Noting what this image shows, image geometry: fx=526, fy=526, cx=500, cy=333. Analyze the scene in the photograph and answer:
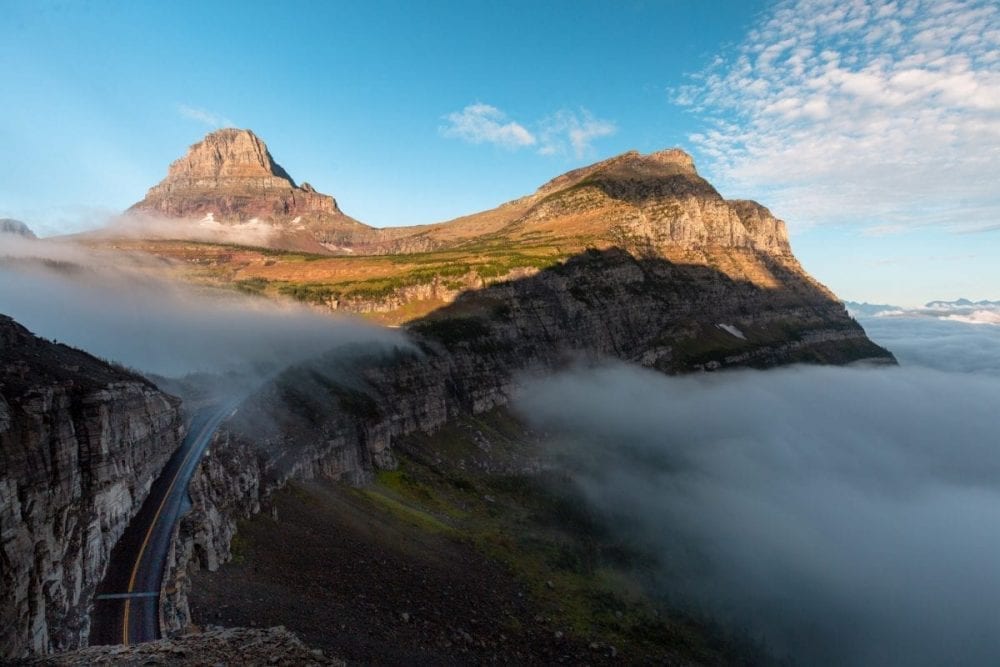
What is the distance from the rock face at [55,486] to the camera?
68.3ft

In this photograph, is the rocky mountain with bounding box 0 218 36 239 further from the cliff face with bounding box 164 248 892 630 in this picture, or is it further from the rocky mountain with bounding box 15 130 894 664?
the cliff face with bounding box 164 248 892 630

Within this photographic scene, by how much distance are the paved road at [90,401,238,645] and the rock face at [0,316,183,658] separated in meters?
0.68

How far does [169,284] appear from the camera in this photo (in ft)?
526

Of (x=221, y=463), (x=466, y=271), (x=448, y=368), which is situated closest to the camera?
(x=221, y=463)

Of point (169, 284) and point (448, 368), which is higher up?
point (169, 284)

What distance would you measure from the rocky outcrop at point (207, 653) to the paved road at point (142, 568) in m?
5.71

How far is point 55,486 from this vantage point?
25234mm

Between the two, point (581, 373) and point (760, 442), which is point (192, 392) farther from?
point (760, 442)

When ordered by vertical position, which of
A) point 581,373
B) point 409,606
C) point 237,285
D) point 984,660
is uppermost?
point 237,285

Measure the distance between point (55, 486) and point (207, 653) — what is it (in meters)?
12.4

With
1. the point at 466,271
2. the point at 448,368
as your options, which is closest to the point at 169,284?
the point at 466,271

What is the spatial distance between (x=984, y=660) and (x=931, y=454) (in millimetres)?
124512

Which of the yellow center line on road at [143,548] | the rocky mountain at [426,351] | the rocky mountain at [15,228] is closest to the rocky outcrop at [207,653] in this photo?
the yellow center line on road at [143,548]

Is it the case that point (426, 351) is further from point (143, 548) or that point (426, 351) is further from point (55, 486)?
point (55, 486)
